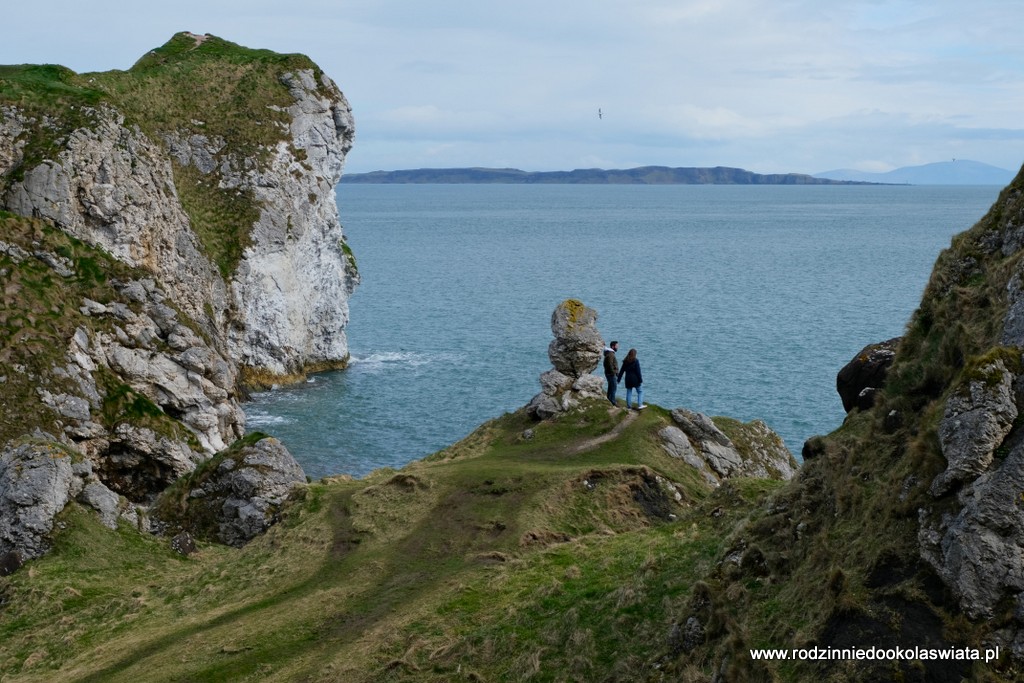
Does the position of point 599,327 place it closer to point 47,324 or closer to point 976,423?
point 47,324

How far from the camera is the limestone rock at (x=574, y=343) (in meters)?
39.0

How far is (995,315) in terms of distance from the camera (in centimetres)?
1666

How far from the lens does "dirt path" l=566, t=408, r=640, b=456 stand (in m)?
34.5

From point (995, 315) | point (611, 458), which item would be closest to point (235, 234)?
point (611, 458)

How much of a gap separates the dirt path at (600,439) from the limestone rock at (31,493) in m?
16.5

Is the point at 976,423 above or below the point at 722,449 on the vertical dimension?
above

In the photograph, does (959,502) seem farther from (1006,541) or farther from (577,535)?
(577,535)

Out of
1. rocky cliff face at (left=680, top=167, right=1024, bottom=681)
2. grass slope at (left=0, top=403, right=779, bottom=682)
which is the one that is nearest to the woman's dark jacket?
grass slope at (left=0, top=403, right=779, bottom=682)

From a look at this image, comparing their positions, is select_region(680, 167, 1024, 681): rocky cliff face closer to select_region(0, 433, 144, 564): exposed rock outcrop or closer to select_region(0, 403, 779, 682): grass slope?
select_region(0, 403, 779, 682): grass slope

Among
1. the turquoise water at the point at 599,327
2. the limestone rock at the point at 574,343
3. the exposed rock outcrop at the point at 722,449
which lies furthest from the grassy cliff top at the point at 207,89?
the exposed rock outcrop at the point at 722,449

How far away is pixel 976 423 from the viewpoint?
46.5 feet

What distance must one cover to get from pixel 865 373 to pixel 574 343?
16.9 m

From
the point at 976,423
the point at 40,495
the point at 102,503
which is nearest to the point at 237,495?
the point at 102,503

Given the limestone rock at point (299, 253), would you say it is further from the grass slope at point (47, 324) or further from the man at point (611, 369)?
the man at point (611, 369)
